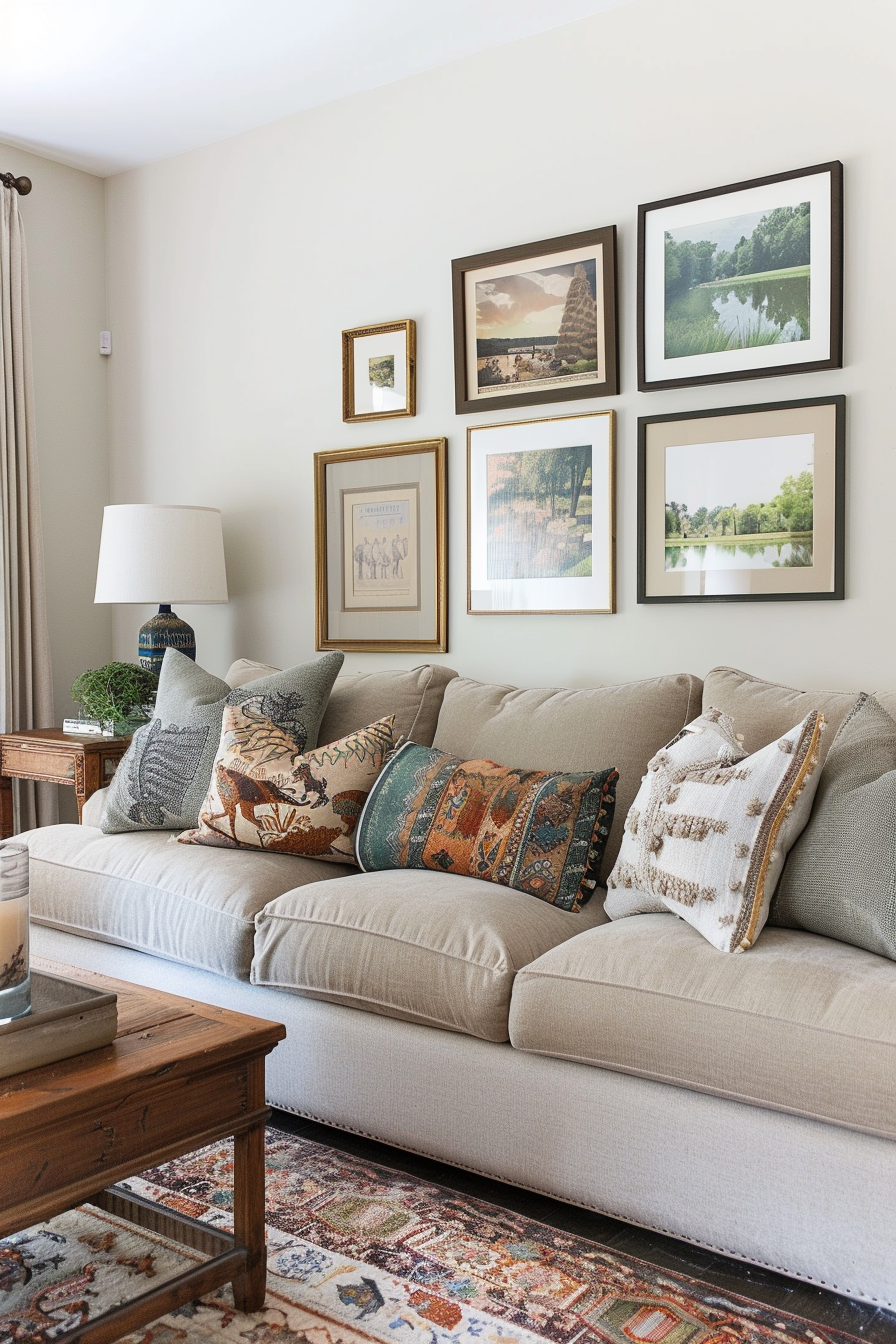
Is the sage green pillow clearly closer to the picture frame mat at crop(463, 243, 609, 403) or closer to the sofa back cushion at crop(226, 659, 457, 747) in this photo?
the sofa back cushion at crop(226, 659, 457, 747)

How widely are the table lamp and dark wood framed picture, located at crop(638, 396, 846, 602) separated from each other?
4.74 feet

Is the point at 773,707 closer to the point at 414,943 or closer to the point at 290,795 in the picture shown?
the point at 414,943

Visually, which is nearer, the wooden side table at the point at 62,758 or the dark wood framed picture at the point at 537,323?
the dark wood framed picture at the point at 537,323

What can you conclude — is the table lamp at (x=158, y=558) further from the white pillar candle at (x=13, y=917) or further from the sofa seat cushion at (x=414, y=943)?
the white pillar candle at (x=13, y=917)

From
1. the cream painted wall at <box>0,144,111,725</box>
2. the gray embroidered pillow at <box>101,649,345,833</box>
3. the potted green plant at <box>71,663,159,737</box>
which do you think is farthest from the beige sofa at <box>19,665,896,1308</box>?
the cream painted wall at <box>0,144,111,725</box>

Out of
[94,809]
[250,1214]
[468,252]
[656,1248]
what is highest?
[468,252]

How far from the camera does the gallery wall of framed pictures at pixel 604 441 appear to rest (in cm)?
279

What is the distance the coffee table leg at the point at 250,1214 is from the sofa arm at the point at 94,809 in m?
1.60

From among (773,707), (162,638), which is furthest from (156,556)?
(773,707)

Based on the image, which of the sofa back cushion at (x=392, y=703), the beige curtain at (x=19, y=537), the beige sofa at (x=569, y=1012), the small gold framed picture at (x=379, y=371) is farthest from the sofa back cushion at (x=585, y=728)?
the beige curtain at (x=19, y=537)

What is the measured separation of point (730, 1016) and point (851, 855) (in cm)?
38

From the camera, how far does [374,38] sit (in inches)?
128

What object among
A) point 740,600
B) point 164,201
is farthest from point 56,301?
point 740,600

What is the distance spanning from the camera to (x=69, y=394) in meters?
4.26
